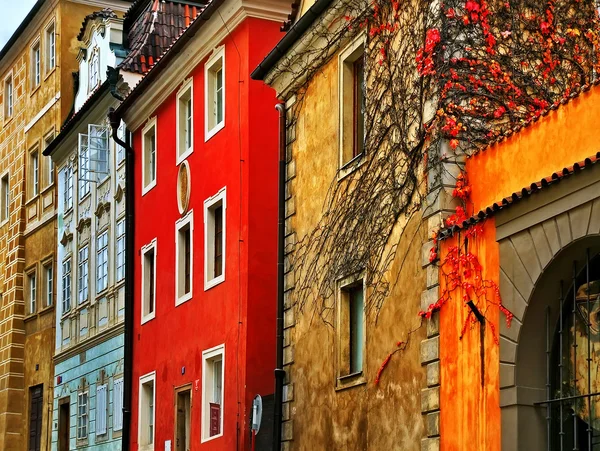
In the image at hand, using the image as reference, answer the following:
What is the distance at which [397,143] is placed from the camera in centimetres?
1750

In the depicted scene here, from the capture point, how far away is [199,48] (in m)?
25.6

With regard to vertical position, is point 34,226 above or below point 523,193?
above

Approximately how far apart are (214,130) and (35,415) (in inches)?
576

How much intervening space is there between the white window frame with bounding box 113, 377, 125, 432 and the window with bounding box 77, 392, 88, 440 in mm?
2488

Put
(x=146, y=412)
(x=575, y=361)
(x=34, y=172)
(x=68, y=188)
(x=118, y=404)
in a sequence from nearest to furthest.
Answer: (x=575, y=361)
(x=146, y=412)
(x=118, y=404)
(x=68, y=188)
(x=34, y=172)

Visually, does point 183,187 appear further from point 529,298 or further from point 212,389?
point 529,298

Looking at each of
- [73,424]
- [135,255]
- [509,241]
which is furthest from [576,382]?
[73,424]

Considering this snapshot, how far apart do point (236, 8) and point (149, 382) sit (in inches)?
307

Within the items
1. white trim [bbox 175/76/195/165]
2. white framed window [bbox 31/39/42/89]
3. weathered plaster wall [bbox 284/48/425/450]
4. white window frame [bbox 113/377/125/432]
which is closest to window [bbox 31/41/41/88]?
white framed window [bbox 31/39/42/89]

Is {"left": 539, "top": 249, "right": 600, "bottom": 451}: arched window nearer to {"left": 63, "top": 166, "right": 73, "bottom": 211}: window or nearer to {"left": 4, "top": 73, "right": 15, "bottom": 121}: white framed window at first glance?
{"left": 63, "top": 166, "right": 73, "bottom": 211}: window

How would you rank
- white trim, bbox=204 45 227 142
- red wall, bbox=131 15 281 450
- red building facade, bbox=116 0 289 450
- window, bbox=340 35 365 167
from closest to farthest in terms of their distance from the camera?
window, bbox=340 35 365 167 → red wall, bbox=131 15 281 450 → red building facade, bbox=116 0 289 450 → white trim, bbox=204 45 227 142

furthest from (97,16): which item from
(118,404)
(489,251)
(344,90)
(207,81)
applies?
(489,251)

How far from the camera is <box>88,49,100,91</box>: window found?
33.4 meters

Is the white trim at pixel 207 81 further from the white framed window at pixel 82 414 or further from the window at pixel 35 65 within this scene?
the window at pixel 35 65
